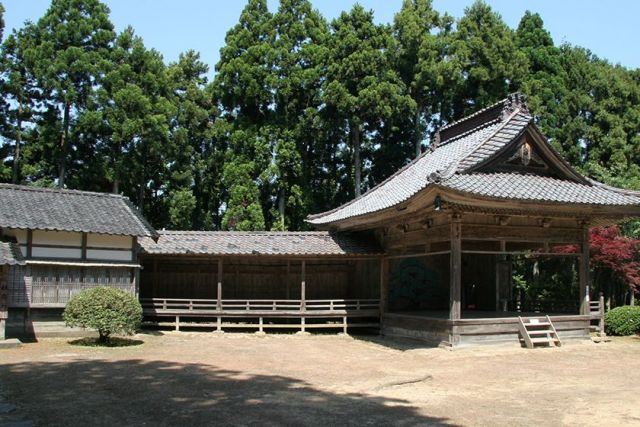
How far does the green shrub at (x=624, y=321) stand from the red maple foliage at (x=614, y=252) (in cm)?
237

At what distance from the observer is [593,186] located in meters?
18.5

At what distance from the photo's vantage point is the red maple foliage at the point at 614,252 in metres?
21.7

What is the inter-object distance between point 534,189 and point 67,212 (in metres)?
14.4

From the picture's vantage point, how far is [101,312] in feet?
54.1

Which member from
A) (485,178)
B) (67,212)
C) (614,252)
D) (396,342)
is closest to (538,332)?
(396,342)

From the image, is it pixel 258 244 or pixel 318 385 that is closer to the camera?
pixel 318 385

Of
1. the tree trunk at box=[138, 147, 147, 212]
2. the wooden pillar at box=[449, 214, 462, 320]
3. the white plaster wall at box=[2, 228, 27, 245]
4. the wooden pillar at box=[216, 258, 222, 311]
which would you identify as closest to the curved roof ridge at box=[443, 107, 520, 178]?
the wooden pillar at box=[449, 214, 462, 320]

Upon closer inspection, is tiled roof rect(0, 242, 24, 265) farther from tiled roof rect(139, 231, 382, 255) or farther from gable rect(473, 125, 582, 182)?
gable rect(473, 125, 582, 182)

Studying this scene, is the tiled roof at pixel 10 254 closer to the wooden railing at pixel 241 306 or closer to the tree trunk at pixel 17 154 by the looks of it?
the wooden railing at pixel 241 306

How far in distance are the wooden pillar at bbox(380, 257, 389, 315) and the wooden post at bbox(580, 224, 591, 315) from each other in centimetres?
618

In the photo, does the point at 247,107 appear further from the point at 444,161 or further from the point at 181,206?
the point at 444,161

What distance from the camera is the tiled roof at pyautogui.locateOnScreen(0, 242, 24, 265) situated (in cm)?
1591

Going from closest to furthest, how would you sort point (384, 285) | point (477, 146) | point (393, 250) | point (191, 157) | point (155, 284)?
point (477, 146), point (393, 250), point (384, 285), point (155, 284), point (191, 157)

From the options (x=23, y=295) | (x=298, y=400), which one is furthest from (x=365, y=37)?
(x=298, y=400)
